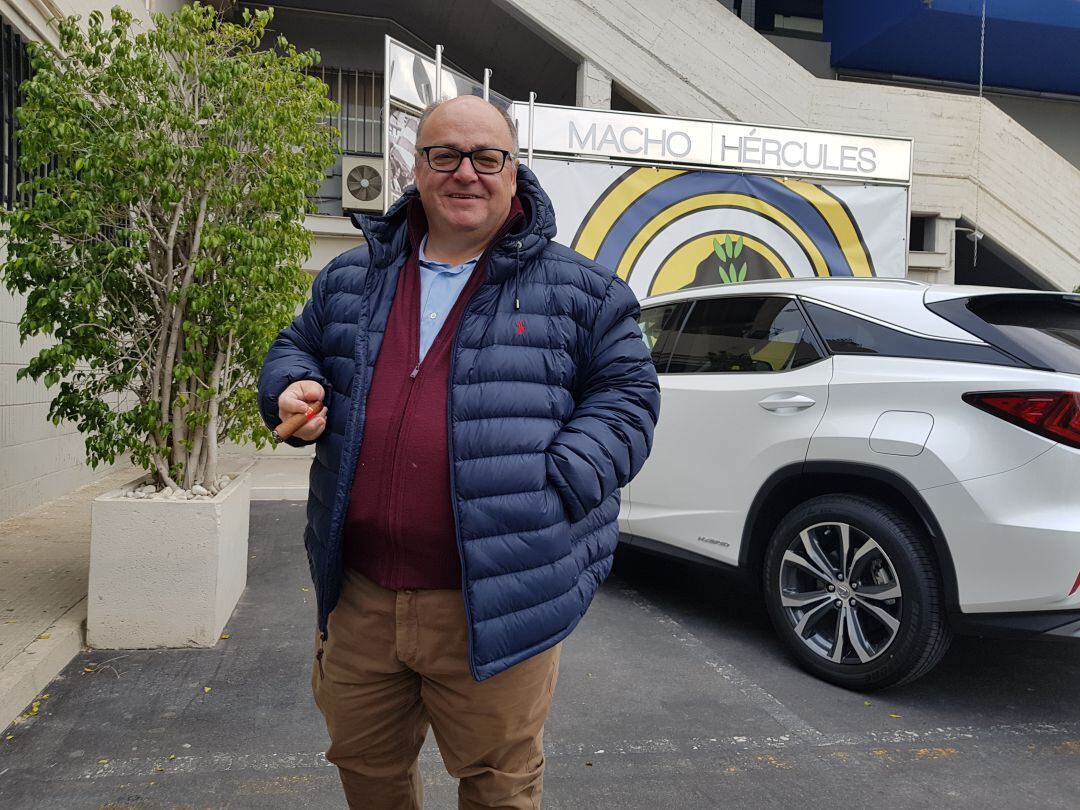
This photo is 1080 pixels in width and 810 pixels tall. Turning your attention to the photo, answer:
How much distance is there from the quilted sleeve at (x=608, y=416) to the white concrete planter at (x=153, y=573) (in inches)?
106

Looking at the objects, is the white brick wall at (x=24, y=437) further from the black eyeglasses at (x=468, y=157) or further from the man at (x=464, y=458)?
the black eyeglasses at (x=468, y=157)

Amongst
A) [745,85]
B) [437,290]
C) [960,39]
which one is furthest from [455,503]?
[960,39]

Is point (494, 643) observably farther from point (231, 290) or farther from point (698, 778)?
point (231, 290)

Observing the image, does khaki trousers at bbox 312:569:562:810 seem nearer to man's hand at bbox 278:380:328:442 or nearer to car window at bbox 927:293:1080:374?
man's hand at bbox 278:380:328:442

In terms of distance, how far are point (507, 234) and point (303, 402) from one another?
1.93 feet

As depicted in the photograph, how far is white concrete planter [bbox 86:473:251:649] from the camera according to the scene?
3.97 metres

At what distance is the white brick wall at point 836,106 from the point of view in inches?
403

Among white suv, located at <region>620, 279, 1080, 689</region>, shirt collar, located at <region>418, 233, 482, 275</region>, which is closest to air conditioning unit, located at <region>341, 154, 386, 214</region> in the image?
white suv, located at <region>620, 279, 1080, 689</region>

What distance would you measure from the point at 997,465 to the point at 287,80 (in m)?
3.64

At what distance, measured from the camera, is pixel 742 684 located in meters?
3.80

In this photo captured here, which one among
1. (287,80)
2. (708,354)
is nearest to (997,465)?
(708,354)

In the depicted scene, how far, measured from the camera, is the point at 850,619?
3723mm

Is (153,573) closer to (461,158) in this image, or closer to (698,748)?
(698,748)

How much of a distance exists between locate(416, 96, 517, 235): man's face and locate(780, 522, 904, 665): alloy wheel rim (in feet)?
8.15
